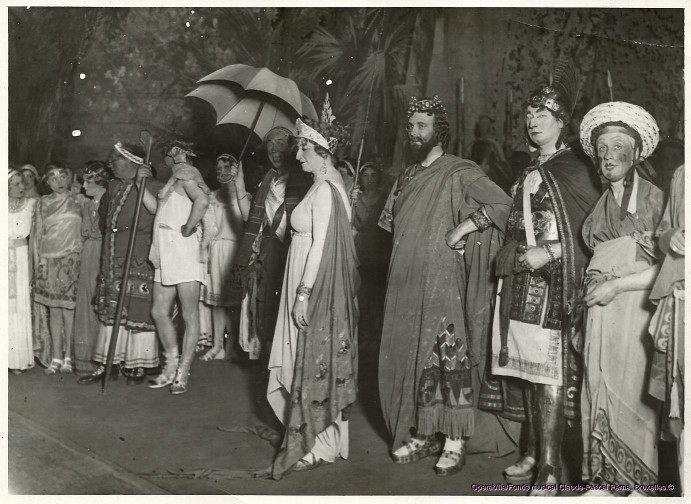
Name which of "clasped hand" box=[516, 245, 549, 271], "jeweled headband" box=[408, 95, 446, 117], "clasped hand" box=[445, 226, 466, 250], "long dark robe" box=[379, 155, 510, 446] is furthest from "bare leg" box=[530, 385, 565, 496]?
"jeweled headband" box=[408, 95, 446, 117]

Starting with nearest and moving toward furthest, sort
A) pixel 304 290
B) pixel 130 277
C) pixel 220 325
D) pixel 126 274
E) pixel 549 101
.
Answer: pixel 549 101
pixel 304 290
pixel 126 274
pixel 130 277
pixel 220 325

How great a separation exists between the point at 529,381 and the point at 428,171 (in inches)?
46.1

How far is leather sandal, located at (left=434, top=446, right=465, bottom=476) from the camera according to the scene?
4.32 meters

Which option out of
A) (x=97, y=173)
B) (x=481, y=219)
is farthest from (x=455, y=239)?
(x=97, y=173)

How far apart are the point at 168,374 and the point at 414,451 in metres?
1.87

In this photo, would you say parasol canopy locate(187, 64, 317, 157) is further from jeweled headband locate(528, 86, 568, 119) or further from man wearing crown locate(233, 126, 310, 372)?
jeweled headband locate(528, 86, 568, 119)

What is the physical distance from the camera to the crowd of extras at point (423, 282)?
3928 mm

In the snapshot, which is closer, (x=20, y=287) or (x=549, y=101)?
(x=549, y=101)

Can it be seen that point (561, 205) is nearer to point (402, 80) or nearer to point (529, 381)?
point (529, 381)

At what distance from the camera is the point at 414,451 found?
4488mm

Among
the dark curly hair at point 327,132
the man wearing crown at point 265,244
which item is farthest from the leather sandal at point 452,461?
the dark curly hair at point 327,132

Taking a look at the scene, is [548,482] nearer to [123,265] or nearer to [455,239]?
[455,239]

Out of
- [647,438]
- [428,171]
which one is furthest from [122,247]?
[647,438]

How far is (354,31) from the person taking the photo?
496cm
